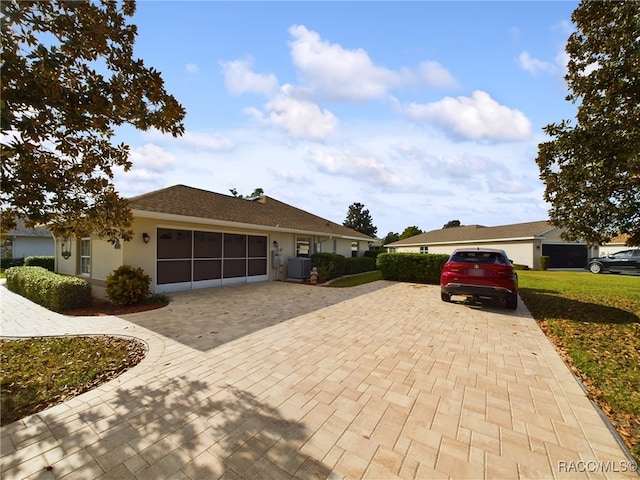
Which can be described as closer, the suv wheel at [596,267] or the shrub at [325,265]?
the shrub at [325,265]

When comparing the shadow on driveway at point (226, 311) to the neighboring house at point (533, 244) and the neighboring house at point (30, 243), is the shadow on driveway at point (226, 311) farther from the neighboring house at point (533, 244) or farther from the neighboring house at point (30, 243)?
the neighboring house at point (30, 243)

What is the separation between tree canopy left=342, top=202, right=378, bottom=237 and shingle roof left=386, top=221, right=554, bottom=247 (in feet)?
70.3

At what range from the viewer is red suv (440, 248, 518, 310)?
7164 mm

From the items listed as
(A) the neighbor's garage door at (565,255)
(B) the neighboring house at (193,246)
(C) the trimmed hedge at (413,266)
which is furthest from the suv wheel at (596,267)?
(B) the neighboring house at (193,246)

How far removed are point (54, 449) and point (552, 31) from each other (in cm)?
1205

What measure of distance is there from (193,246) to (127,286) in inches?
119

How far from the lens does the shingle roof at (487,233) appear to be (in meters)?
23.4

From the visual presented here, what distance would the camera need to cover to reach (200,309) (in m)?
7.42

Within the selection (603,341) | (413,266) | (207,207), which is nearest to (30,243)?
(207,207)

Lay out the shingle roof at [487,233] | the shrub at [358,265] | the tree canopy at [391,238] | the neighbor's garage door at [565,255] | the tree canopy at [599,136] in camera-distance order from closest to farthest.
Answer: the tree canopy at [599,136]
the shrub at [358,265]
the shingle roof at [487,233]
the neighbor's garage door at [565,255]
the tree canopy at [391,238]

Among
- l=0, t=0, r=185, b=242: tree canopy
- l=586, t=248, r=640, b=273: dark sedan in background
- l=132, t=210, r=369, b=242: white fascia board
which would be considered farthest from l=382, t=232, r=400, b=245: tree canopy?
l=0, t=0, r=185, b=242: tree canopy

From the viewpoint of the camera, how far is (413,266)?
13.9 metres

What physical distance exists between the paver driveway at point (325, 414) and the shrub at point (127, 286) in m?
2.23

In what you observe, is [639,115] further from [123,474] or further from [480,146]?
[123,474]
